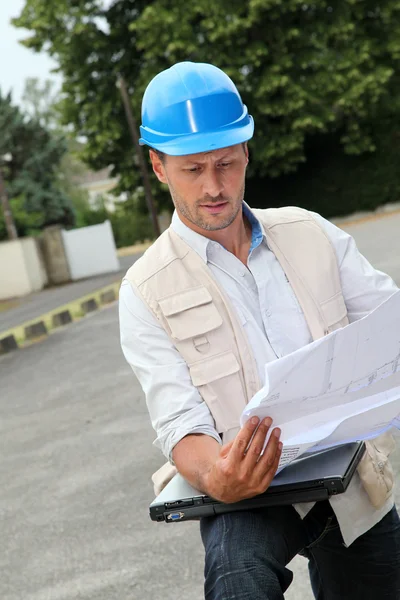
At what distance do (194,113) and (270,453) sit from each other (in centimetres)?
95

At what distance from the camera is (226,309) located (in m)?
2.64

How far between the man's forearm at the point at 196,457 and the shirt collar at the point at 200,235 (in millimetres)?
554

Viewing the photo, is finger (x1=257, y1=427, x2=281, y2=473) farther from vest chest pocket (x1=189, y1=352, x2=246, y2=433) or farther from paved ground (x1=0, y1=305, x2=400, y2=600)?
paved ground (x1=0, y1=305, x2=400, y2=600)

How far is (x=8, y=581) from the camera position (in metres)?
4.77

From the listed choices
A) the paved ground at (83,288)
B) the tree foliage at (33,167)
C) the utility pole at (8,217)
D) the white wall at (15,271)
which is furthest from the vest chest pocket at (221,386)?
the tree foliage at (33,167)

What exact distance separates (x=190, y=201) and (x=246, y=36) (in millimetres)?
31929

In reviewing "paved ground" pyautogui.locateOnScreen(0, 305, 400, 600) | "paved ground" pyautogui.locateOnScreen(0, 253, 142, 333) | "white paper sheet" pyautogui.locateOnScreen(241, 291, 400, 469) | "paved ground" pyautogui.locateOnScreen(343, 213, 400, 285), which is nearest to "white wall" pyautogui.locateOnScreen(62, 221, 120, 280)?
"paved ground" pyautogui.locateOnScreen(0, 253, 142, 333)

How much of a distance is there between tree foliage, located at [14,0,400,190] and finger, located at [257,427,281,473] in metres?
29.7

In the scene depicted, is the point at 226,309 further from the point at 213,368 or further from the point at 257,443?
the point at 257,443

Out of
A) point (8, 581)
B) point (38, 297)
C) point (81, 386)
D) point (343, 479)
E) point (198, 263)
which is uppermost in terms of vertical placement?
point (198, 263)

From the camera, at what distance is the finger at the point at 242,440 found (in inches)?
84.5

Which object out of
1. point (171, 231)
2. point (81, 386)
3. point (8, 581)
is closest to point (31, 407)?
point (81, 386)

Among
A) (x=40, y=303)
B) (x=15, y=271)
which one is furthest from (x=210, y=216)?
(x=15, y=271)

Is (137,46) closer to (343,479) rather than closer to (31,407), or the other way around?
(31,407)
